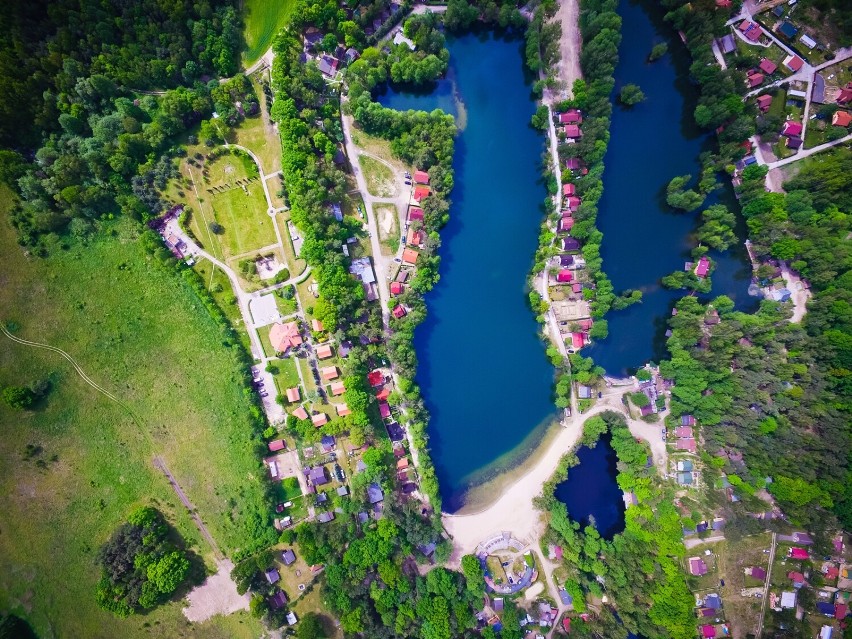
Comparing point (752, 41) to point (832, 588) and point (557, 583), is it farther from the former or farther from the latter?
point (557, 583)

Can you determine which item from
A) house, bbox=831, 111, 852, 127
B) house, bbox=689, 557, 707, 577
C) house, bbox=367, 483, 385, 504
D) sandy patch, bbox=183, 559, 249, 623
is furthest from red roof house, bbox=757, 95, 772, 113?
sandy patch, bbox=183, 559, 249, 623

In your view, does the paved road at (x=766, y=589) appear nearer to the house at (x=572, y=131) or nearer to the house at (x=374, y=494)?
the house at (x=374, y=494)

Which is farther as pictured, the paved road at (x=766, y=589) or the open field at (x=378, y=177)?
the open field at (x=378, y=177)

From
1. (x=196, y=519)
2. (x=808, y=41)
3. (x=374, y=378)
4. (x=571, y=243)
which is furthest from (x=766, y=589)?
(x=196, y=519)

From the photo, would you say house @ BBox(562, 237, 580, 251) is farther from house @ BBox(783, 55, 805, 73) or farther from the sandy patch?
the sandy patch

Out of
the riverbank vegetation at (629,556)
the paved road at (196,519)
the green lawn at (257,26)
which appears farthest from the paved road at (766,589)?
the green lawn at (257,26)

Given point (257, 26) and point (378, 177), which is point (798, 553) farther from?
point (257, 26)

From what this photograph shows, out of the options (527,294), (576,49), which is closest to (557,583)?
(527,294)
